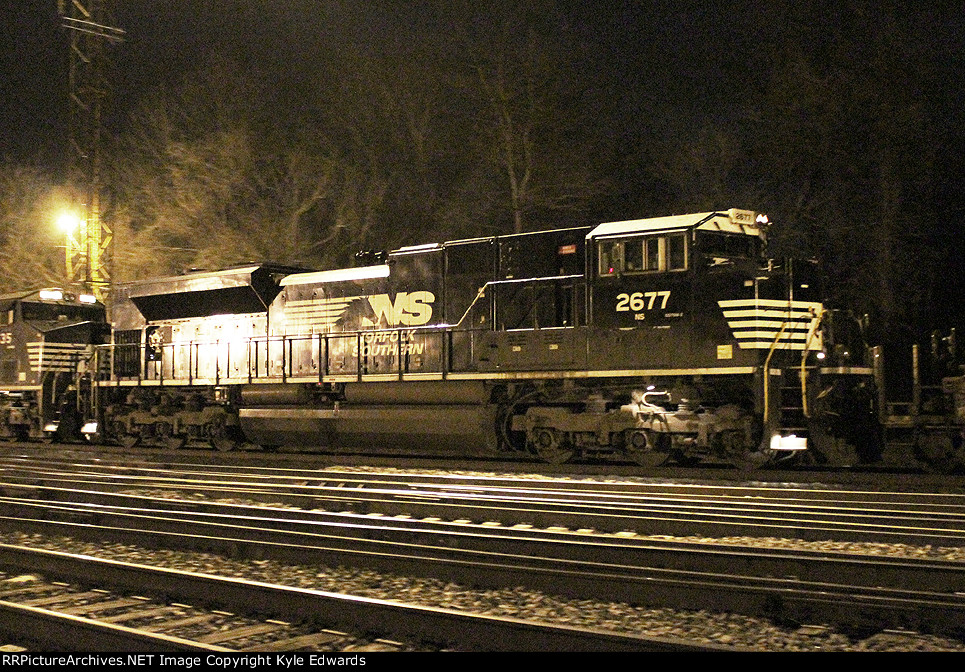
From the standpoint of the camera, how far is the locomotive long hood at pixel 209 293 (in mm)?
18609

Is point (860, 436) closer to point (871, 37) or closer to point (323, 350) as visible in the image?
point (323, 350)

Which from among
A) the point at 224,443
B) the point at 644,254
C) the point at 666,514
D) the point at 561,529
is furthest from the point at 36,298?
the point at 666,514

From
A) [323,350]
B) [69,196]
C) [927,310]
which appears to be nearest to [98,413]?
[323,350]

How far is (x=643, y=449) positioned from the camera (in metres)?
14.1

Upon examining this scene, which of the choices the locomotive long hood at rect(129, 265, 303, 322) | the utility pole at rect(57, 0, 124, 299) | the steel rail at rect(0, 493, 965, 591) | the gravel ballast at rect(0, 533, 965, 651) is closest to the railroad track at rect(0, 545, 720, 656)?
the gravel ballast at rect(0, 533, 965, 651)

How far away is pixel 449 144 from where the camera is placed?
29.5 meters

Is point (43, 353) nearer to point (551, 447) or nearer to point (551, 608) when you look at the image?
point (551, 447)

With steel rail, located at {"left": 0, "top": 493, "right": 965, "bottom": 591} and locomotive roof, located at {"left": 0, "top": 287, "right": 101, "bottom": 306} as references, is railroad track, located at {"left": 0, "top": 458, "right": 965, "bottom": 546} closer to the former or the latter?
steel rail, located at {"left": 0, "top": 493, "right": 965, "bottom": 591}

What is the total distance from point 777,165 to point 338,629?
20227 mm

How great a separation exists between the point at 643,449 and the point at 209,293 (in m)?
9.55

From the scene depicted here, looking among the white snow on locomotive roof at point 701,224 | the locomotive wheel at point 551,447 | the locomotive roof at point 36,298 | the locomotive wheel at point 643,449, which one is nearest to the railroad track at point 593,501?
the locomotive wheel at point 643,449

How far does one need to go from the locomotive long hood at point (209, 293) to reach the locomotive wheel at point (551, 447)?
6.37 meters

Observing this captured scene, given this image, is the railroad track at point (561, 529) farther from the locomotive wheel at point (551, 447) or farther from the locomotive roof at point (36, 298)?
the locomotive roof at point (36, 298)

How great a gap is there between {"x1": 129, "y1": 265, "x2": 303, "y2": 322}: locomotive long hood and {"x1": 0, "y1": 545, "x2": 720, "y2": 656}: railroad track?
11511 mm
